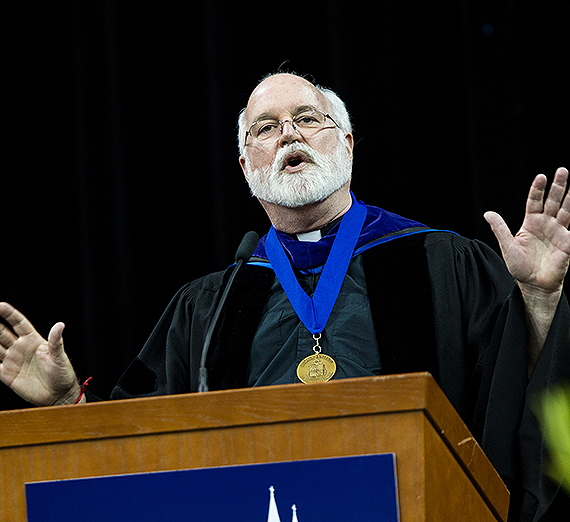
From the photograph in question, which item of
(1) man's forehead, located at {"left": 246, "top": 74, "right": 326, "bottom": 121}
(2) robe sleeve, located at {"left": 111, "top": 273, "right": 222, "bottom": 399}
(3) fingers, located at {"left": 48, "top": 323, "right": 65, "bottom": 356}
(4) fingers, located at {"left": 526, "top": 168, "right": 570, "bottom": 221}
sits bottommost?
(2) robe sleeve, located at {"left": 111, "top": 273, "right": 222, "bottom": 399}

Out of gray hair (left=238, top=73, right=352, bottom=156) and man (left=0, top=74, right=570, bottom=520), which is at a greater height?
gray hair (left=238, top=73, right=352, bottom=156)

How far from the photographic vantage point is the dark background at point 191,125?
3334 millimetres

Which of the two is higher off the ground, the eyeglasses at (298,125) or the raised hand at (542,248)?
the eyeglasses at (298,125)

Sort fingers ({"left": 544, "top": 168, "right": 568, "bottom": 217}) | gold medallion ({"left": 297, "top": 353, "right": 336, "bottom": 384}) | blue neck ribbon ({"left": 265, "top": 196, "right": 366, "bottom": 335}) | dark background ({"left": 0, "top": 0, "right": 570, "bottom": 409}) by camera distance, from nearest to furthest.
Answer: fingers ({"left": 544, "top": 168, "right": 568, "bottom": 217}) < gold medallion ({"left": 297, "top": 353, "right": 336, "bottom": 384}) < blue neck ribbon ({"left": 265, "top": 196, "right": 366, "bottom": 335}) < dark background ({"left": 0, "top": 0, "right": 570, "bottom": 409})

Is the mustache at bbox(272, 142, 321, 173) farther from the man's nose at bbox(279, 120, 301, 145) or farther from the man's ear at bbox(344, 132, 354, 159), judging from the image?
the man's ear at bbox(344, 132, 354, 159)

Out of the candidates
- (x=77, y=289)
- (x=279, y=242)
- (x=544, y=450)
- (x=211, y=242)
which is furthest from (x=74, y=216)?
(x=544, y=450)

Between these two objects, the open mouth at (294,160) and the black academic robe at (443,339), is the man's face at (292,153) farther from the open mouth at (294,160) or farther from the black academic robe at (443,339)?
the black academic robe at (443,339)

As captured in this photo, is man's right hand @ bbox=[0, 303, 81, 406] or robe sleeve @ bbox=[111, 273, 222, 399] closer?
man's right hand @ bbox=[0, 303, 81, 406]

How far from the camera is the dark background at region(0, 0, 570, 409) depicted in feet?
10.9

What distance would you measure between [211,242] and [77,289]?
1.99ft

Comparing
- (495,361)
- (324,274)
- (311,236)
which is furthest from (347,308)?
(495,361)

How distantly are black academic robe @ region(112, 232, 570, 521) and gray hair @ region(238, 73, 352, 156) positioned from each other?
0.59 metres

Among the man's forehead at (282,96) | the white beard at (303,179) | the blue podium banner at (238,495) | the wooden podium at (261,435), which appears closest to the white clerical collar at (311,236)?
the white beard at (303,179)

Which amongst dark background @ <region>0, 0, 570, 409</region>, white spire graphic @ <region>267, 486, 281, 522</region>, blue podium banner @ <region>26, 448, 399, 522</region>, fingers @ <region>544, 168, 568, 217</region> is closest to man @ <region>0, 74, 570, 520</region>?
fingers @ <region>544, 168, 568, 217</region>
